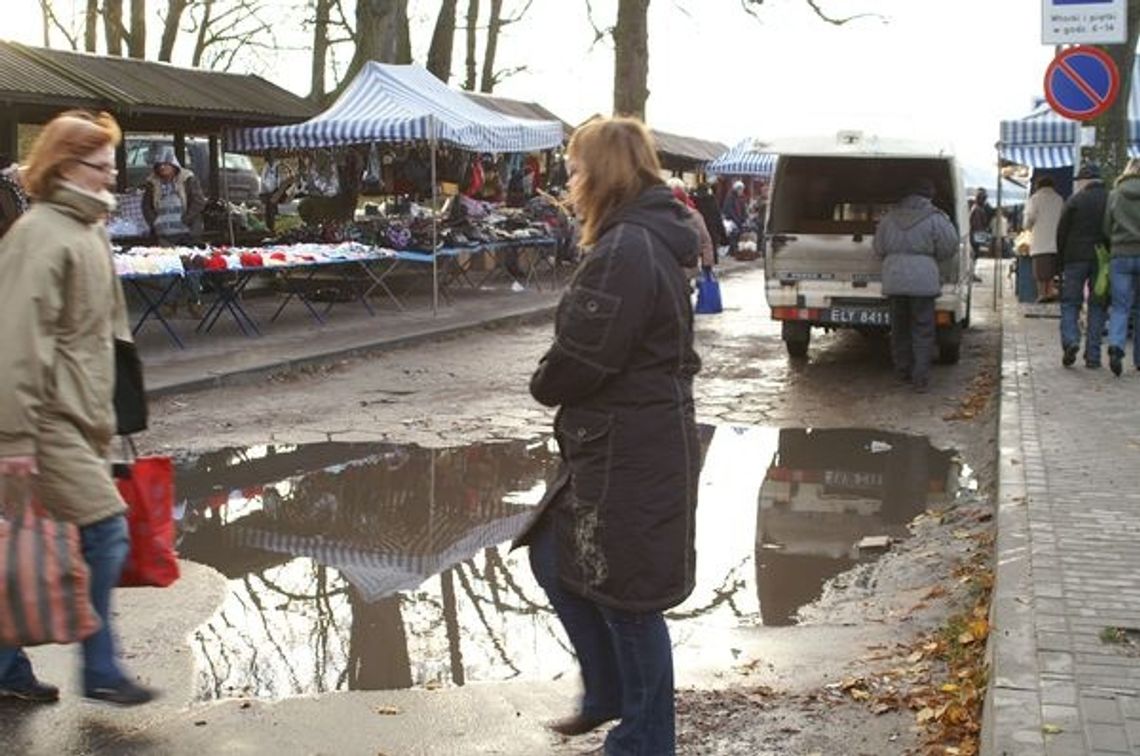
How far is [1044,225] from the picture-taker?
56.9ft

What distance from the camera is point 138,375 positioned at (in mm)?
4590

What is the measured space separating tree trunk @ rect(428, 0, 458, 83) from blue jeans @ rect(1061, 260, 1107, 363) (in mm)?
18944

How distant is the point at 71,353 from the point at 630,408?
5.90 feet

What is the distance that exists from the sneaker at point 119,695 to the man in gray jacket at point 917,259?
8.62 metres

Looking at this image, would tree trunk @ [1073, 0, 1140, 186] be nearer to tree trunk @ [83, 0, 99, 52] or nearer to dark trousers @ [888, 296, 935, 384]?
dark trousers @ [888, 296, 935, 384]

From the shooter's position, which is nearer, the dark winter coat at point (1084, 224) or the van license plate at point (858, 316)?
the dark winter coat at point (1084, 224)

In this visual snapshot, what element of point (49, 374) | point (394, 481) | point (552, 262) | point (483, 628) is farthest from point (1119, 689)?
point (552, 262)

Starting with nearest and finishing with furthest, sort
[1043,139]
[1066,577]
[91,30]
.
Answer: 1. [1066,577]
2. [1043,139]
3. [91,30]

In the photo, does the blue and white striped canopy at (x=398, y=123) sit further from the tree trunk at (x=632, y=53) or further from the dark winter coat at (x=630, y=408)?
the dark winter coat at (x=630, y=408)

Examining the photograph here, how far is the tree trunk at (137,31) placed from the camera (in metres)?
30.3

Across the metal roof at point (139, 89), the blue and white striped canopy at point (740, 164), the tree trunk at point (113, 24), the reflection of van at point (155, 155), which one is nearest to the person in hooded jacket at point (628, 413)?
the metal roof at point (139, 89)

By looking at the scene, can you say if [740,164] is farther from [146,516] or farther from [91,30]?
[146,516]

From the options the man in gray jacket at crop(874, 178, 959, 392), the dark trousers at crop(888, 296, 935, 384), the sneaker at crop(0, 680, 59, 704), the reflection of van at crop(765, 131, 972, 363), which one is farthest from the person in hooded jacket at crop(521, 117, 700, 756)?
the reflection of van at crop(765, 131, 972, 363)

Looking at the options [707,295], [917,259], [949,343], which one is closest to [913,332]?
[917,259]
